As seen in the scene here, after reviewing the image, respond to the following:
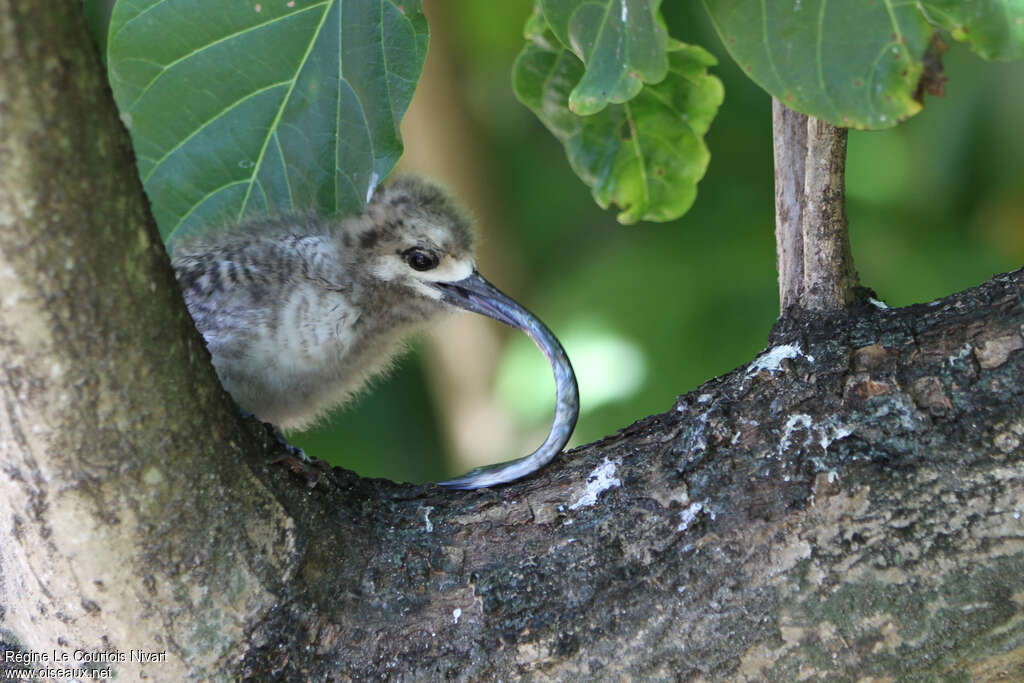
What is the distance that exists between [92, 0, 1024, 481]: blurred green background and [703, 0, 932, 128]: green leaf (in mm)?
2091

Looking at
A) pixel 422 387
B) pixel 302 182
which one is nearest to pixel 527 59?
pixel 302 182

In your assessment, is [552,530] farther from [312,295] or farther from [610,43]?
[312,295]

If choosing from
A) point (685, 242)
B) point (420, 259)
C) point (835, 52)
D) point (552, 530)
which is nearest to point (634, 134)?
point (420, 259)

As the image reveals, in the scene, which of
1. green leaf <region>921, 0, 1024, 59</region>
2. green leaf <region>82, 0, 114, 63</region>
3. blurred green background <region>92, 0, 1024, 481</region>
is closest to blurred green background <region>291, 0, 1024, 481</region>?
blurred green background <region>92, 0, 1024, 481</region>

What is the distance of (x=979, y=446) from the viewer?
145 centimetres

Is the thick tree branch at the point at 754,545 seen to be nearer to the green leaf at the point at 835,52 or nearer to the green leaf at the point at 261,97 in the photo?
the green leaf at the point at 835,52

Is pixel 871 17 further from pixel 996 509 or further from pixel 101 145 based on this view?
pixel 101 145

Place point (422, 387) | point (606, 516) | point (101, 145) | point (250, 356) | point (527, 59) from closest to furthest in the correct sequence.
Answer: point (101, 145) → point (606, 516) → point (250, 356) → point (527, 59) → point (422, 387)

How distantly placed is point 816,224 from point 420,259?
89 centimetres

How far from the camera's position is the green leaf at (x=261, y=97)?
1.89 metres

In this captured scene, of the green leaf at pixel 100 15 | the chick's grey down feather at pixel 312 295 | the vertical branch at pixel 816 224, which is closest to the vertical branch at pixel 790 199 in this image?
the vertical branch at pixel 816 224

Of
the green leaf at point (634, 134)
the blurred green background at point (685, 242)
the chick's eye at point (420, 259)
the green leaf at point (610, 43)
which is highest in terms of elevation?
the green leaf at point (610, 43)

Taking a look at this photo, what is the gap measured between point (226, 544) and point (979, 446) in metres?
0.99

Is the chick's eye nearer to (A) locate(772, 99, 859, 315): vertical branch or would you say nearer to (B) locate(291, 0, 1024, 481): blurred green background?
(A) locate(772, 99, 859, 315): vertical branch
